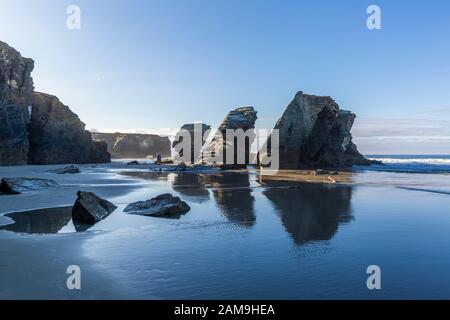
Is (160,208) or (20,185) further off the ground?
(20,185)

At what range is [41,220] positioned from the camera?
38.9ft

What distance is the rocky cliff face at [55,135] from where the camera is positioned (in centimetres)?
7356

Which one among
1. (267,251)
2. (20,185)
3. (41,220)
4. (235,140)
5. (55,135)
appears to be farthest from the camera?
(55,135)

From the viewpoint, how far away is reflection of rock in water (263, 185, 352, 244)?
33.6ft

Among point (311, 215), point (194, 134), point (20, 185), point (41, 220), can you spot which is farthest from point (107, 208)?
point (194, 134)

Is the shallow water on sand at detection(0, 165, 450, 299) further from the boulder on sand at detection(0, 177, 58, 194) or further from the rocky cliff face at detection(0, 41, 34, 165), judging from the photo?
the rocky cliff face at detection(0, 41, 34, 165)

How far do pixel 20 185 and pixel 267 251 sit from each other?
16.9 m

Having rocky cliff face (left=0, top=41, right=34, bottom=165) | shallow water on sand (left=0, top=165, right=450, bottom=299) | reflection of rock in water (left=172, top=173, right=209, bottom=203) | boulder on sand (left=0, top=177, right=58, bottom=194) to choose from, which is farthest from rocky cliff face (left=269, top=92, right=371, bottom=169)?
shallow water on sand (left=0, top=165, right=450, bottom=299)

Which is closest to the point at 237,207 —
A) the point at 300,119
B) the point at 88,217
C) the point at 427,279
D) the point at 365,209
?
the point at 365,209

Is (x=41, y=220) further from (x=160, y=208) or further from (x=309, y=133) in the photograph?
(x=309, y=133)

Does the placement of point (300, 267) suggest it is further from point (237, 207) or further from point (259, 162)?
point (259, 162)

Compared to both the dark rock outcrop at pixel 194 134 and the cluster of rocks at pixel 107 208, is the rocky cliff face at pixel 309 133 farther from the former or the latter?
the cluster of rocks at pixel 107 208

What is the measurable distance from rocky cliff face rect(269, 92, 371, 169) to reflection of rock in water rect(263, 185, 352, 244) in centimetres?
4309
